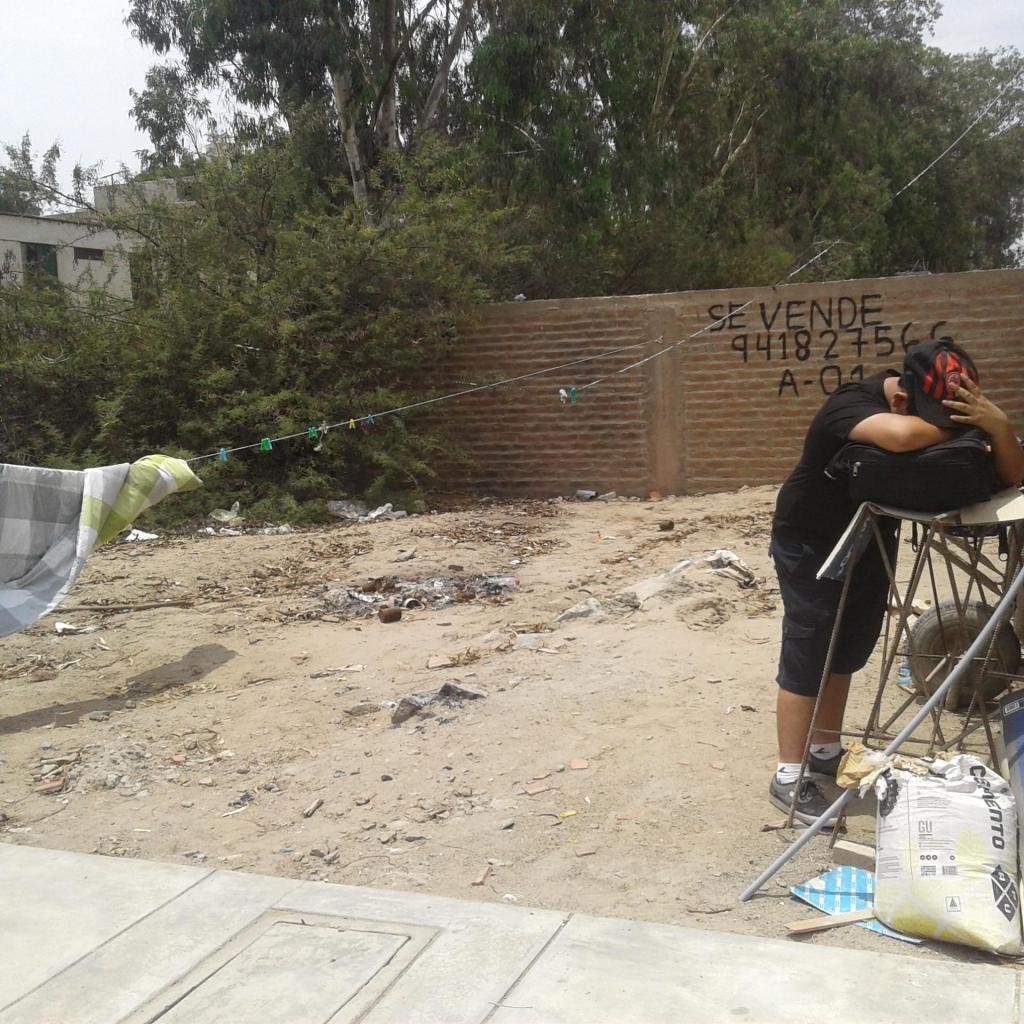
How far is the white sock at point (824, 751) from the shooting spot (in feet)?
13.8

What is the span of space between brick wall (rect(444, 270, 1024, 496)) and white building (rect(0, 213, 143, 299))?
4.80 meters

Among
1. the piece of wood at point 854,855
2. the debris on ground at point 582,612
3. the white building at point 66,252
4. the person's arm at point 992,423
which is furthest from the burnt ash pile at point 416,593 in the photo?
the white building at point 66,252

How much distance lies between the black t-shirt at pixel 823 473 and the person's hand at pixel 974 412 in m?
0.27

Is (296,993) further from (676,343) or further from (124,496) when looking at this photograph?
(676,343)

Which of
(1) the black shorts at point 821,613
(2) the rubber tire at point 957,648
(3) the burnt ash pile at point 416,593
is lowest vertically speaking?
(3) the burnt ash pile at point 416,593

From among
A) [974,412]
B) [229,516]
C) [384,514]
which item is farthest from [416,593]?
[974,412]

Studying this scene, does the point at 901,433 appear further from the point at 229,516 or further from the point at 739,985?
the point at 229,516

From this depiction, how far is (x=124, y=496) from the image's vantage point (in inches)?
261

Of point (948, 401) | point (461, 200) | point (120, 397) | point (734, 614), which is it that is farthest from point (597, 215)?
point (948, 401)

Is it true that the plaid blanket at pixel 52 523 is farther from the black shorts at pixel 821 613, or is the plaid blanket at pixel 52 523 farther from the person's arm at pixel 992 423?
the person's arm at pixel 992 423

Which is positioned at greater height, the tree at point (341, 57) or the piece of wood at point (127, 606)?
the tree at point (341, 57)

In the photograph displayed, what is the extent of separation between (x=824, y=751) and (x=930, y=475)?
3.86 feet

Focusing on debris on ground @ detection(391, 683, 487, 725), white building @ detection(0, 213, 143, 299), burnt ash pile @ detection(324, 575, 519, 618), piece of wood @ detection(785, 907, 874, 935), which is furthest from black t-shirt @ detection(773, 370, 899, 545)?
white building @ detection(0, 213, 143, 299)

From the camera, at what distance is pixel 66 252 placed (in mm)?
33719
